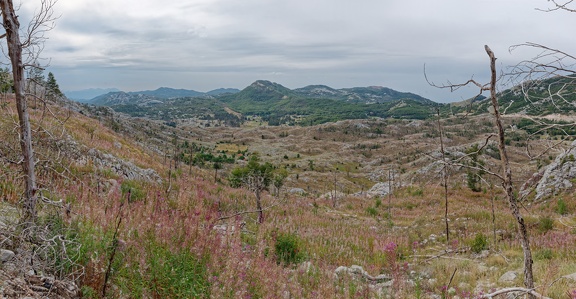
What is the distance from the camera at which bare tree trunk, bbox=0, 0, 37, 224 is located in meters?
4.11

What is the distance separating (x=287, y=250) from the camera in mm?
8328

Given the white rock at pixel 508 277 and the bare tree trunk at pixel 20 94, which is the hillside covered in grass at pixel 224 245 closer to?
the white rock at pixel 508 277

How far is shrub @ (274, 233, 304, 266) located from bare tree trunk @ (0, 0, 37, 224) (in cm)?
506

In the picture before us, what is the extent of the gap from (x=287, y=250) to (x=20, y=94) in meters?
6.19

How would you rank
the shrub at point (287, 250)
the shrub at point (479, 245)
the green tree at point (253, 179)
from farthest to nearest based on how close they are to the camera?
the green tree at point (253, 179)
the shrub at point (479, 245)
the shrub at point (287, 250)

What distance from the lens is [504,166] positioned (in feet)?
13.6

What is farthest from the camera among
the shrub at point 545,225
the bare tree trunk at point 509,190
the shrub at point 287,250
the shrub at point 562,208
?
the shrub at point 562,208

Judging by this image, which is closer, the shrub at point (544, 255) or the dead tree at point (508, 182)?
the dead tree at point (508, 182)

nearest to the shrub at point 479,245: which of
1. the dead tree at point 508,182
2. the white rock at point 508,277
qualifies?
the white rock at point 508,277

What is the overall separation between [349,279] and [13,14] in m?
6.87

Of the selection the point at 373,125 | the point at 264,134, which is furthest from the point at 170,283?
the point at 373,125

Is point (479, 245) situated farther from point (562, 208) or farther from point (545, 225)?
point (562, 208)

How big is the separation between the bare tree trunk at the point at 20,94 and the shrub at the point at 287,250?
5060 millimetres

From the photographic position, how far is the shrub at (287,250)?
317 inches
